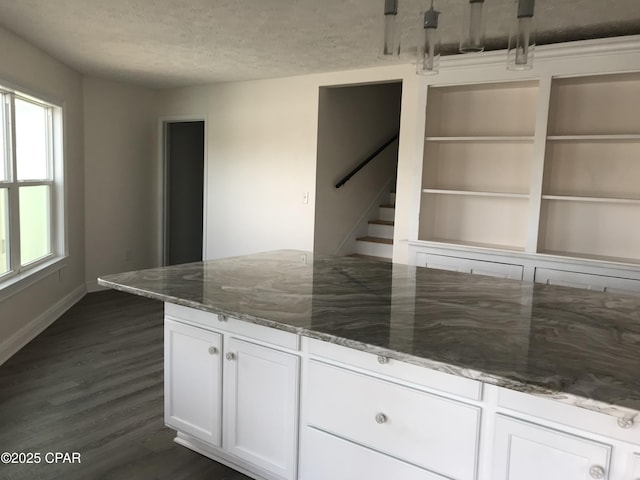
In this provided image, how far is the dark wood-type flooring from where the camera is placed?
2371 mm

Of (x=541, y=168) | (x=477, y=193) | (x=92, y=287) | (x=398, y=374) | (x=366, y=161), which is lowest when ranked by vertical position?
(x=92, y=287)

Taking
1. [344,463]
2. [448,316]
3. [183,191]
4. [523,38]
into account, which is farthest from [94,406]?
[183,191]

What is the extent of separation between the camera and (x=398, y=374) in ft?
5.63

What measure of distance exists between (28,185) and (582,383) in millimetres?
4277

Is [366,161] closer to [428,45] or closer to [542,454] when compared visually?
[428,45]

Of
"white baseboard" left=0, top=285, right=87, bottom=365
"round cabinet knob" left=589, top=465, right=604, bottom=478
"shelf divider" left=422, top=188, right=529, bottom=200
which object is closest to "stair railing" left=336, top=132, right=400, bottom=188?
"shelf divider" left=422, top=188, right=529, bottom=200

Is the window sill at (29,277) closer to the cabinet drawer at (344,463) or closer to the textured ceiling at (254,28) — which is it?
the textured ceiling at (254,28)

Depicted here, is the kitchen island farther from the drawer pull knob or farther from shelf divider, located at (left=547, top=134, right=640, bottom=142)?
shelf divider, located at (left=547, top=134, right=640, bottom=142)

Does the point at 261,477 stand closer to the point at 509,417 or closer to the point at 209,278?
the point at 209,278

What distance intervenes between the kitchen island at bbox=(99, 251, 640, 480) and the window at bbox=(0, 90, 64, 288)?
6.51ft

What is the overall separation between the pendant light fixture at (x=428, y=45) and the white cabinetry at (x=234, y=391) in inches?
48.5

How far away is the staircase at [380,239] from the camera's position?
5373 mm

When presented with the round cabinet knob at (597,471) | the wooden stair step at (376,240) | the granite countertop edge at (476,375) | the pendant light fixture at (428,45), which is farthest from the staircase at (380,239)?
the round cabinet knob at (597,471)

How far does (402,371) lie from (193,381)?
1.07 metres
